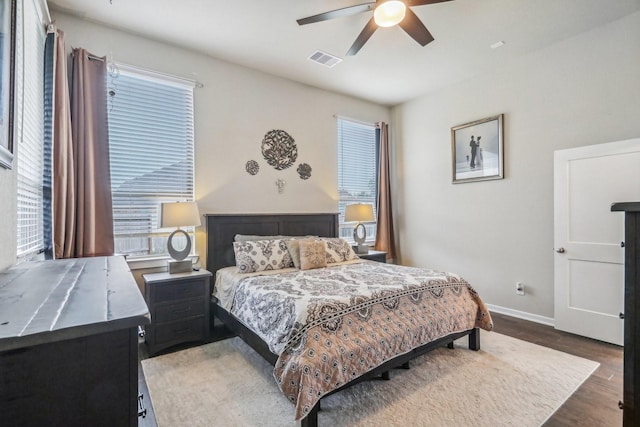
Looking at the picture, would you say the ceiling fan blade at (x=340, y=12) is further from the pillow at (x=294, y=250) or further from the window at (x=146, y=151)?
the pillow at (x=294, y=250)

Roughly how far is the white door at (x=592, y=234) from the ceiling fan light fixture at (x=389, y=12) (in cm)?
238

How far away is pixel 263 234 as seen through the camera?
12.8 feet

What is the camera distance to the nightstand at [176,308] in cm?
279

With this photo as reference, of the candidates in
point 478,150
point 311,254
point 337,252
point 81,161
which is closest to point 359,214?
point 337,252

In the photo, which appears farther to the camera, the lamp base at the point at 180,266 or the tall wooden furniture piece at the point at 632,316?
the lamp base at the point at 180,266

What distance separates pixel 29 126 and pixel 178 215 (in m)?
1.26

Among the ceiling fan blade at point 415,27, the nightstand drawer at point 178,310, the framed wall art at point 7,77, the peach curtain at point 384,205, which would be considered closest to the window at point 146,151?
the nightstand drawer at point 178,310

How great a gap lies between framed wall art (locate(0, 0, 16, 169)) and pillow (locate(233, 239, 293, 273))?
1.94 metres

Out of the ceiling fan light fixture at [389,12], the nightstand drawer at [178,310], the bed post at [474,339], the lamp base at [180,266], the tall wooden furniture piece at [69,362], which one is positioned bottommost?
the bed post at [474,339]

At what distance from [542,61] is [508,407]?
3.62 meters

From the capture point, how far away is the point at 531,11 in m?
2.82

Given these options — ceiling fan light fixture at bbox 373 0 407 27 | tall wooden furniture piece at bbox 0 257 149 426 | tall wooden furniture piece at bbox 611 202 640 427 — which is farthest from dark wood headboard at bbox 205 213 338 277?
tall wooden furniture piece at bbox 611 202 640 427

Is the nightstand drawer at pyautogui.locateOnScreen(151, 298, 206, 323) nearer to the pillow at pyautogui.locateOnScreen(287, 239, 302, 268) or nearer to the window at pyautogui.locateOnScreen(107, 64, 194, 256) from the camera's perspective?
the window at pyautogui.locateOnScreen(107, 64, 194, 256)

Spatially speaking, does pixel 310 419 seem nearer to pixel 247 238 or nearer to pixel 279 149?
pixel 247 238
